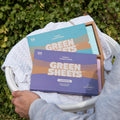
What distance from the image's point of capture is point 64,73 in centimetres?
96

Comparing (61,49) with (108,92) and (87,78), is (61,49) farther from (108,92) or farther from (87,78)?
(108,92)

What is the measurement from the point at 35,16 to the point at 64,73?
770 mm

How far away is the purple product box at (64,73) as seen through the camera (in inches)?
36.4

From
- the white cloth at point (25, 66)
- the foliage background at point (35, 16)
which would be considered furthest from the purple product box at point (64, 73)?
the foliage background at point (35, 16)

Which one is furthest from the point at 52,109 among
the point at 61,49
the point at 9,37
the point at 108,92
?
the point at 9,37

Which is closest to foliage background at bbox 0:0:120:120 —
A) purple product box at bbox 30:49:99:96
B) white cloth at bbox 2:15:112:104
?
white cloth at bbox 2:15:112:104

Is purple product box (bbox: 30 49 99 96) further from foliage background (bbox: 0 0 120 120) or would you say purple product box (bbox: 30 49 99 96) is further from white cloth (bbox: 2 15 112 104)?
foliage background (bbox: 0 0 120 120)

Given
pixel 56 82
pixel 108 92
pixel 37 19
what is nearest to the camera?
pixel 108 92

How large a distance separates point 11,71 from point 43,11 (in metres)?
0.78

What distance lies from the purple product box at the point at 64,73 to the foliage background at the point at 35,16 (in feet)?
1.94

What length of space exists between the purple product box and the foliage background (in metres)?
0.59

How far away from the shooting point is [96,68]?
0.98 metres

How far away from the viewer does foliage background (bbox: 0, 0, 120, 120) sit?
1.49 m

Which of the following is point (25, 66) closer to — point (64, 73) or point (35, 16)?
point (64, 73)
